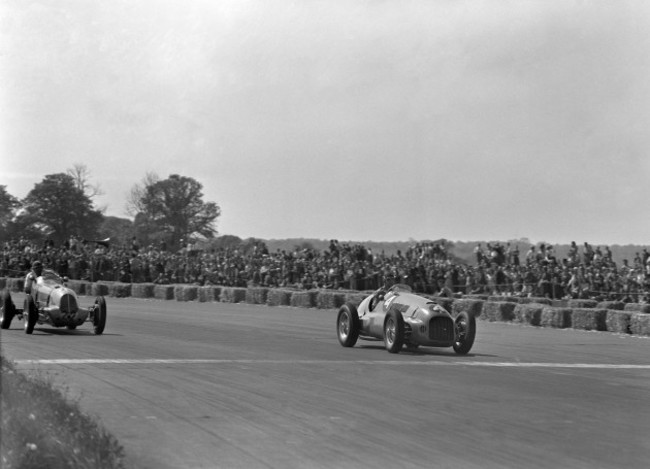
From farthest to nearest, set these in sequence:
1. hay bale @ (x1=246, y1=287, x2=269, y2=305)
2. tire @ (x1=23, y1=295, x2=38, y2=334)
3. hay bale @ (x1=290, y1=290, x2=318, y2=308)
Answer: hay bale @ (x1=246, y1=287, x2=269, y2=305) → hay bale @ (x1=290, y1=290, x2=318, y2=308) → tire @ (x1=23, y1=295, x2=38, y2=334)

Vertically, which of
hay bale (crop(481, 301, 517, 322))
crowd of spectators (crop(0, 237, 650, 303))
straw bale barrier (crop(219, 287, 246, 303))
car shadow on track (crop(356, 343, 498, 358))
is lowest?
car shadow on track (crop(356, 343, 498, 358))

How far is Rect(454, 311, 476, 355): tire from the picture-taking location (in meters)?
15.9

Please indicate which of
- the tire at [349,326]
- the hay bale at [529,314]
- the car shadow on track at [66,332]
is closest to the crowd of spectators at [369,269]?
the tire at [349,326]

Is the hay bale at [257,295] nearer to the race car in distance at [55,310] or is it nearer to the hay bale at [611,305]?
the hay bale at [611,305]

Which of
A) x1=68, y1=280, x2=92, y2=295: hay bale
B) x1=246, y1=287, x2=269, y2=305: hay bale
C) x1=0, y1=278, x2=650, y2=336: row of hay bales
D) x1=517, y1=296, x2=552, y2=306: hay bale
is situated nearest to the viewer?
x1=0, y1=278, x2=650, y2=336: row of hay bales

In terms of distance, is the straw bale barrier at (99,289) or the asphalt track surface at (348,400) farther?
the straw bale barrier at (99,289)

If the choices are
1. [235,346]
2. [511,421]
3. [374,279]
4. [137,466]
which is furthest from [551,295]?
[137,466]

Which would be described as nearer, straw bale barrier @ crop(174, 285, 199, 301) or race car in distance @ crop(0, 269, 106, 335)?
race car in distance @ crop(0, 269, 106, 335)

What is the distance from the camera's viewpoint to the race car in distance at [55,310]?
727 inches

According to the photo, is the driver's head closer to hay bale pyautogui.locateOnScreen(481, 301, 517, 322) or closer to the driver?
the driver

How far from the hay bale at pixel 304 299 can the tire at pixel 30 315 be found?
54.7ft

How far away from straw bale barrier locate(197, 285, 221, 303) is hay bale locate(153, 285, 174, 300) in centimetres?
184

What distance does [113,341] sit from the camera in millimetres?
17281

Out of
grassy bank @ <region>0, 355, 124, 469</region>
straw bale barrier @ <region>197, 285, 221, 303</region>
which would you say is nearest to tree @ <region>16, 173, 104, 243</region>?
straw bale barrier @ <region>197, 285, 221, 303</region>
